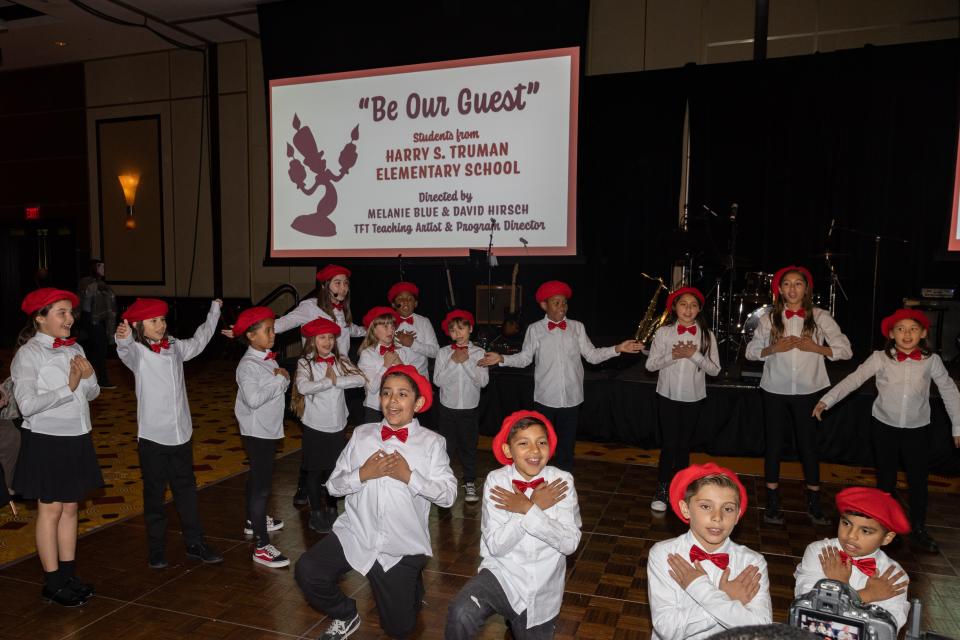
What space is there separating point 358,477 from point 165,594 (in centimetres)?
143

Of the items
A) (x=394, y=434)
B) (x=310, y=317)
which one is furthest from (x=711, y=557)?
Result: (x=310, y=317)

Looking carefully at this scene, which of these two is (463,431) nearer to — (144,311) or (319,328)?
(319,328)

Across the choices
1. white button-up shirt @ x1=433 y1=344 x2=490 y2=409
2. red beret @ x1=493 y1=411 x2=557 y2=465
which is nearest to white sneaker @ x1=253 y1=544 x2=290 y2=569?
white button-up shirt @ x1=433 y1=344 x2=490 y2=409

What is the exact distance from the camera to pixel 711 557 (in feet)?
6.66

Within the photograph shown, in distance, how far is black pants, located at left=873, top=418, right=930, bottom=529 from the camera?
3.88 metres

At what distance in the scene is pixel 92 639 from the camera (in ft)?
9.59

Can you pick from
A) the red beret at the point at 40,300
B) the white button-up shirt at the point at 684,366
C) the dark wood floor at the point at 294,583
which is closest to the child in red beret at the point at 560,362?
the white button-up shirt at the point at 684,366

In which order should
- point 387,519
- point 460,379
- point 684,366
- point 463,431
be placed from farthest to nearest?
point 463,431 → point 460,379 → point 684,366 → point 387,519

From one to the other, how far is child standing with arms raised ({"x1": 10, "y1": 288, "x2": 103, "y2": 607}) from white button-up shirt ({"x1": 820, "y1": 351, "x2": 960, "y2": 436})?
13.1 ft

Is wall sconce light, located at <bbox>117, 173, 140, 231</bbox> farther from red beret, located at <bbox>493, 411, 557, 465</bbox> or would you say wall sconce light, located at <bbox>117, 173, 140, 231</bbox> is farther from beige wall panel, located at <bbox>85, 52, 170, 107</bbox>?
red beret, located at <bbox>493, 411, 557, 465</bbox>

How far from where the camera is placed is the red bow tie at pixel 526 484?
240cm

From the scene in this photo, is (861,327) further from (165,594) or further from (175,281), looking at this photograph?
(175,281)

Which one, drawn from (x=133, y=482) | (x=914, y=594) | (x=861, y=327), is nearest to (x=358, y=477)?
(x=914, y=594)

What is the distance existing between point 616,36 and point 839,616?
8.41 meters
